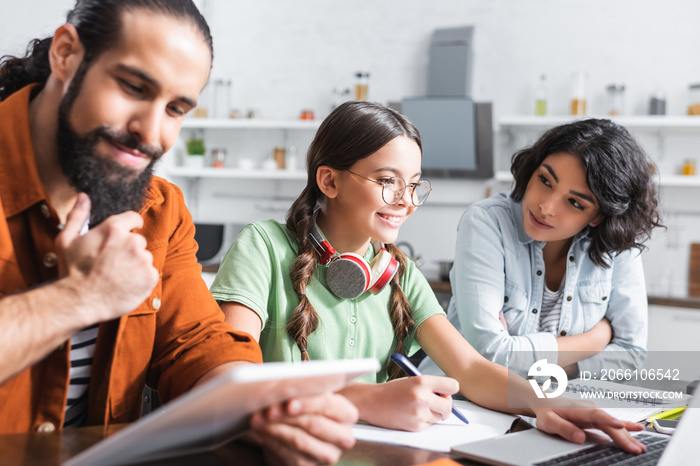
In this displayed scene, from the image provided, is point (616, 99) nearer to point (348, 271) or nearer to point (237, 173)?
point (237, 173)

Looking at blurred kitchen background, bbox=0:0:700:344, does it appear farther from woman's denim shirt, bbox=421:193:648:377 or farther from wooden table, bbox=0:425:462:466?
wooden table, bbox=0:425:462:466

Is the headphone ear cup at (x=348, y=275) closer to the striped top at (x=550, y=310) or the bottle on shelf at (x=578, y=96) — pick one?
the striped top at (x=550, y=310)

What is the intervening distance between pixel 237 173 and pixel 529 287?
313 centimetres

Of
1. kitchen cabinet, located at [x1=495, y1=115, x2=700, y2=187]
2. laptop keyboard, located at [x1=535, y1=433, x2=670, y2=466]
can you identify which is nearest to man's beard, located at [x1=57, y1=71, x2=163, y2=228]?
laptop keyboard, located at [x1=535, y1=433, x2=670, y2=466]

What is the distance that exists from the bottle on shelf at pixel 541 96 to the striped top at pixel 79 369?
3.75m

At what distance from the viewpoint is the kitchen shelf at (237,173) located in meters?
4.52

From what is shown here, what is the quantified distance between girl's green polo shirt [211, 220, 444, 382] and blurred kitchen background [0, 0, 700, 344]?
102 inches

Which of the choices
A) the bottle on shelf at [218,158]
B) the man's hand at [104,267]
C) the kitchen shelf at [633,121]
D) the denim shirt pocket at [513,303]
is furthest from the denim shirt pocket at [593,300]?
the bottle on shelf at [218,158]

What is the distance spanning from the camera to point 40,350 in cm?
76

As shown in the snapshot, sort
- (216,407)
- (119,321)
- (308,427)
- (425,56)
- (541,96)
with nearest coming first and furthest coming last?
(216,407), (308,427), (119,321), (541,96), (425,56)

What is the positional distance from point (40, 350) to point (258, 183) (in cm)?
429

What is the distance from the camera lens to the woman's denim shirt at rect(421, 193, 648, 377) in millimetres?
1813

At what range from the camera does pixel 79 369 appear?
3.33 feet

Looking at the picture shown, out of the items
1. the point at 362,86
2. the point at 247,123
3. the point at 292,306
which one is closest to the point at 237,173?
the point at 247,123
